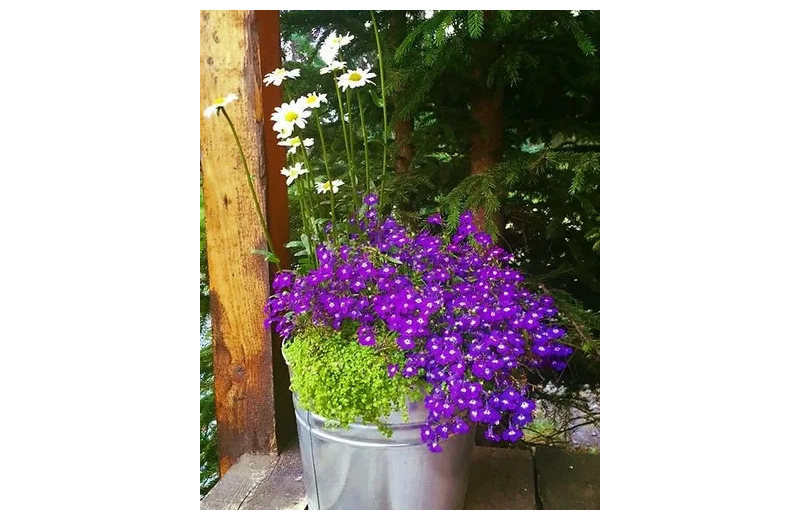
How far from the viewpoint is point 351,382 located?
3.48 feet

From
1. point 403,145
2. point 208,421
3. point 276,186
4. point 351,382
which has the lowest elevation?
point 208,421

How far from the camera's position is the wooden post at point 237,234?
4.24ft

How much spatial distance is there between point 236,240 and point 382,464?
59 centimetres

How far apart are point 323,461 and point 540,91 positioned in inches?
39.7

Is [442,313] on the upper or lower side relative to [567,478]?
upper

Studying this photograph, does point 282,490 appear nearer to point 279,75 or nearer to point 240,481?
point 240,481

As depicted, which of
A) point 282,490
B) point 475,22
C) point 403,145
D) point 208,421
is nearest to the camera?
point 475,22

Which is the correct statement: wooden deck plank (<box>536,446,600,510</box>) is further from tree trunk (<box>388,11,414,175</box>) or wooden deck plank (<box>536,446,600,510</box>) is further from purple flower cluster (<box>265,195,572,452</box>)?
tree trunk (<box>388,11,414,175</box>)

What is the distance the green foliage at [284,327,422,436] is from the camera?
1051mm

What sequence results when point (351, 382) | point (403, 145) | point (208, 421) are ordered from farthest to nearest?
point (403, 145), point (208, 421), point (351, 382)

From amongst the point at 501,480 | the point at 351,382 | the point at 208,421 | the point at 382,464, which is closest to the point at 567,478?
the point at 501,480

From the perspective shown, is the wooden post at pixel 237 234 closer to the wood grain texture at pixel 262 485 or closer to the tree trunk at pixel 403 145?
the wood grain texture at pixel 262 485

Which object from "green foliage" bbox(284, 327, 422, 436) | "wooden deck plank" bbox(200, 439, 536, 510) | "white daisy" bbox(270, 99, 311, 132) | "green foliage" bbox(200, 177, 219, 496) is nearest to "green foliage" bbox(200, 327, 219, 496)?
"green foliage" bbox(200, 177, 219, 496)

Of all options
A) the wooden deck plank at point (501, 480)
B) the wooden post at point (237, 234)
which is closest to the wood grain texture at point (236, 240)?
the wooden post at point (237, 234)
